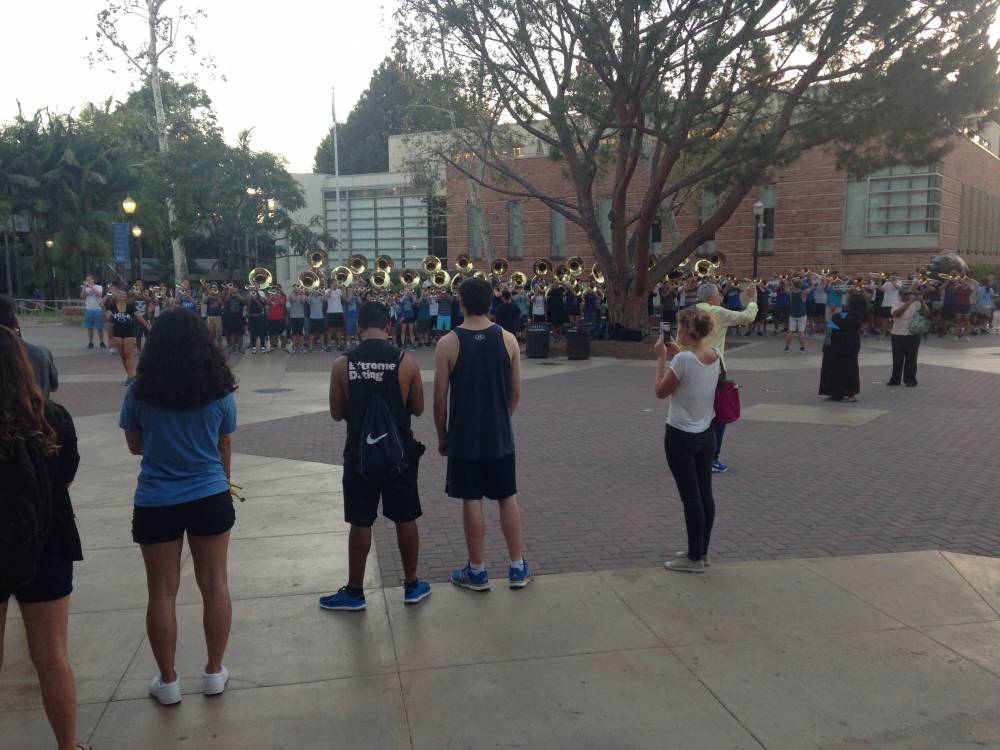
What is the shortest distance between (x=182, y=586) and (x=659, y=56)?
47.0ft

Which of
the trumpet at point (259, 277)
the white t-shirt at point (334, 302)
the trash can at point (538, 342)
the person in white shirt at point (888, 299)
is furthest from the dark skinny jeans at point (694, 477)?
the trumpet at point (259, 277)

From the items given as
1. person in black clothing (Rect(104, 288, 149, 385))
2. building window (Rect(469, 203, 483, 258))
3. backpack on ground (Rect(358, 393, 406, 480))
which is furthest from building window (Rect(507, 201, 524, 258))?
backpack on ground (Rect(358, 393, 406, 480))

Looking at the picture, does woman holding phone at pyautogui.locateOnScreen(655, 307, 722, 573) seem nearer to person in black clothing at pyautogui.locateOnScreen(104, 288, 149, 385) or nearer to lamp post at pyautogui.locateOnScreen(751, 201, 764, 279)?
person in black clothing at pyautogui.locateOnScreen(104, 288, 149, 385)

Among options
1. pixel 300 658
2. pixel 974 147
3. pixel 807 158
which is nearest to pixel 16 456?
pixel 300 658

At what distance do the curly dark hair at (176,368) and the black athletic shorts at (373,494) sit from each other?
1126mm

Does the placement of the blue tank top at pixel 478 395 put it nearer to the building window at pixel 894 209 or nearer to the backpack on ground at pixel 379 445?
the backpack on ground at pixel 379 445

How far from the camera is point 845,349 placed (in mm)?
11859

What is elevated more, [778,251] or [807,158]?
[807,158]

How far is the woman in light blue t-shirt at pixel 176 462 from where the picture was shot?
3.30m

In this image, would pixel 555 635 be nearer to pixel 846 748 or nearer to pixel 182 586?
pixel 846 748

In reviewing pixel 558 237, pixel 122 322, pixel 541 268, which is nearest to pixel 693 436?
pixel 122 322

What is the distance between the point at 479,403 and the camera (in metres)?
4.54

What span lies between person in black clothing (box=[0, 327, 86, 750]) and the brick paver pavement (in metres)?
2.21

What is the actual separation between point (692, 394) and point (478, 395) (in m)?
1.37
